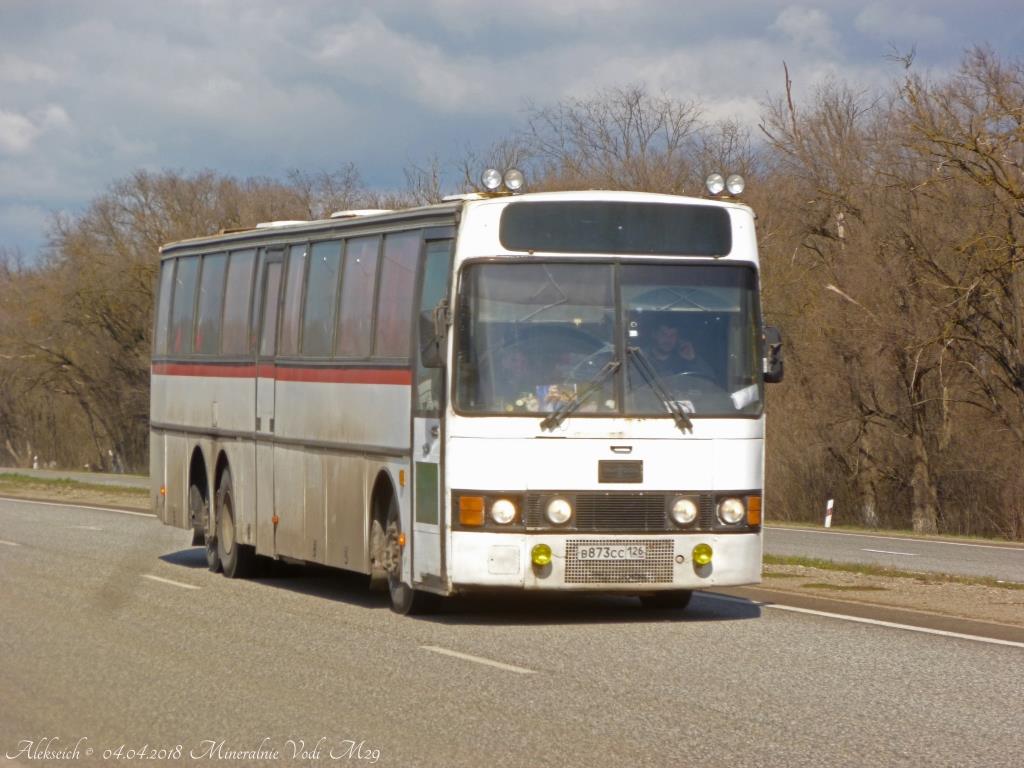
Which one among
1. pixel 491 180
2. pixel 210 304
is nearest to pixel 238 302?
pixel 210 304

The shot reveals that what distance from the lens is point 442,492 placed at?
13.3 meters

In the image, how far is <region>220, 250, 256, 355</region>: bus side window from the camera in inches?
722

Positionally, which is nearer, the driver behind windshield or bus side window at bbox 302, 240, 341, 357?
the driver behind windshield

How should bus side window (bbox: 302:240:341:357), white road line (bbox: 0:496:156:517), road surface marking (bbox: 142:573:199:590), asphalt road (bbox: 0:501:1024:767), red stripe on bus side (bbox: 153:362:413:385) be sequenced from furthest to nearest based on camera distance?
white road line (bbox: 0:496:156:517) → road surface marking (bbox: 142:573:199:590) → bus side window (bbox: 302:240:341:357) → red stripe on bus side (bbox: 153:362:413:385) → asphalt road (bbox: 0:501:1024:767)

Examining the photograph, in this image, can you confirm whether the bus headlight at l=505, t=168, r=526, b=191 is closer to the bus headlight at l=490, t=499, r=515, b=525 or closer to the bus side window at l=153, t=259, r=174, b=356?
the bus headlight at l=490, t=499, r=515, b=525

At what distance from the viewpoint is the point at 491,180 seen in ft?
45.6

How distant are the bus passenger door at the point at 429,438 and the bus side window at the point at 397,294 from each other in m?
0.22

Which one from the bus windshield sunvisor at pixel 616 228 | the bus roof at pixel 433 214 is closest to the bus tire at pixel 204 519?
the bus roof at pixel 433 214

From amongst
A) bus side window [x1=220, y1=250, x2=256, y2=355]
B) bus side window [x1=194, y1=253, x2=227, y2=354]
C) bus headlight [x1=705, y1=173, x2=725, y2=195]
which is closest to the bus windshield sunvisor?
bus headlight [x1=705, y1=173, x2=725, y2=195]

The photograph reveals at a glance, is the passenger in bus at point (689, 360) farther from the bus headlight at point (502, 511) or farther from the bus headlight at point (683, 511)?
the bus headlight at point (502, 511)

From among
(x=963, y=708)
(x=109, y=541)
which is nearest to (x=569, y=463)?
(x=963, y=708)

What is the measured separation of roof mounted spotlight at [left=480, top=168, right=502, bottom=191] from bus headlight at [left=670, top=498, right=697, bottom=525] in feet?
9.27

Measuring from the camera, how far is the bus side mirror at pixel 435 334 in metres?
13.3

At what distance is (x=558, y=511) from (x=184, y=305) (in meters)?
8.61
